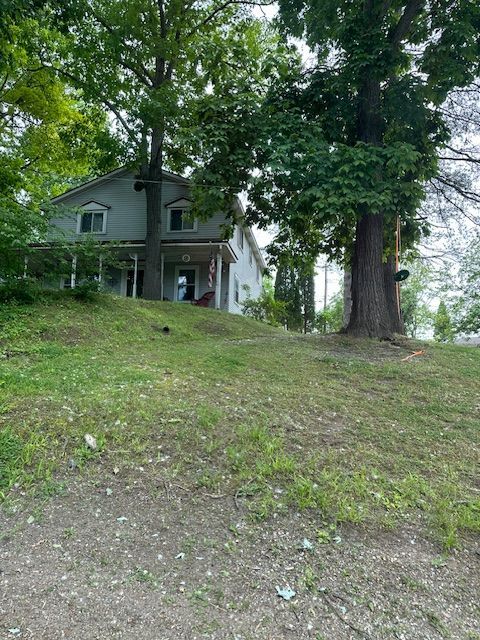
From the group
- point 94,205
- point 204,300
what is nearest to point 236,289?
point 204,300

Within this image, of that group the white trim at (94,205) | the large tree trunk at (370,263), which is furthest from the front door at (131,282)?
the large tree trunk at (370,263)

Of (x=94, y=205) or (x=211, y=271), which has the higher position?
(x=94, y=205)

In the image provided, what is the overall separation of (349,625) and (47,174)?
701 inches

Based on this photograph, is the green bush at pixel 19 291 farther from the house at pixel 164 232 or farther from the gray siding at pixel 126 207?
the gray siding at pixel 126 207

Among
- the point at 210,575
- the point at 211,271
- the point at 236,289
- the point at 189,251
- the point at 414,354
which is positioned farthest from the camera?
the point at 236,289

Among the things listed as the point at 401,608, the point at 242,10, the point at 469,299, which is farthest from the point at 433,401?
the point at 469,299

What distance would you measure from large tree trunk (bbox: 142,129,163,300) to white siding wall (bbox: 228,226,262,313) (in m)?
3.54

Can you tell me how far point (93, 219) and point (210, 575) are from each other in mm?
17078

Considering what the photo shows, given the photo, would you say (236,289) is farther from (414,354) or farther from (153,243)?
(414,354)

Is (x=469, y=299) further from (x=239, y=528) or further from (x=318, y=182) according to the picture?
(x=239, y=528)

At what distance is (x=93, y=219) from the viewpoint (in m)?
17.2

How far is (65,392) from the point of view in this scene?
13.5ft

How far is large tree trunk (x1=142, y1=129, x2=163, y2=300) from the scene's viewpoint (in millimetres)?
14055

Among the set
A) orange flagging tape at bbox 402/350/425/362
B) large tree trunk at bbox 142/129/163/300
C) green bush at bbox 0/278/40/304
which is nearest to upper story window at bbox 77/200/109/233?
large tree trunk at bbox 142/129/163/300
